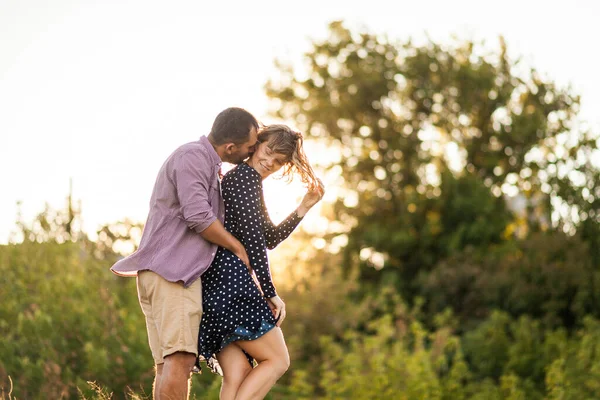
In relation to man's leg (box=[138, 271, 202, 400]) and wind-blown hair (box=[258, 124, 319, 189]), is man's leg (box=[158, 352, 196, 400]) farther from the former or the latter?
wind-blown hair (box=[258, 124, 319, 189])

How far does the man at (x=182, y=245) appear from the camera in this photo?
4.26 meters

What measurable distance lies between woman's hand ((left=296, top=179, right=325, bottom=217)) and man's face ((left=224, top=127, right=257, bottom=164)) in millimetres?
409

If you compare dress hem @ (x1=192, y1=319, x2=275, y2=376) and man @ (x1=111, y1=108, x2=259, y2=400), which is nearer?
man @ (x1=111, y1=108, x2=259, y2=400)

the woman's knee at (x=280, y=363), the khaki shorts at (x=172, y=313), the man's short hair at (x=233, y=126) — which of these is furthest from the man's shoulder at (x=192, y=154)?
the woman's knee at (x=280, y=363)

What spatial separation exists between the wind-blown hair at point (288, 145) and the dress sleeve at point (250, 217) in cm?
21

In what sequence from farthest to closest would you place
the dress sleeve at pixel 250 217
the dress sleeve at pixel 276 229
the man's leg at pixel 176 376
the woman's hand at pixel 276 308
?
the dress sleeve at pixel 276 229
the woman's hand at pixel 276 308
the dress sleeve at pixel 250 217
the man's leg at pixel 176 376

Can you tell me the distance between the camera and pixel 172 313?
14.0 ft

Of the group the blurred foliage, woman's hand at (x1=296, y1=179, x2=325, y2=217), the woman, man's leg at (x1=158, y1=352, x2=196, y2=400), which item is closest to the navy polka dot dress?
the woman

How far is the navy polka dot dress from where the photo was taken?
439 cm

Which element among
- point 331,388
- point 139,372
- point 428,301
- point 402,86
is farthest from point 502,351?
point 402,86

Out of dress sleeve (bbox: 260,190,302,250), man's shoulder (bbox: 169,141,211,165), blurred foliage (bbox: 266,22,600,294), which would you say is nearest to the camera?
man's shoulder (bbox: 169,141,211,165)

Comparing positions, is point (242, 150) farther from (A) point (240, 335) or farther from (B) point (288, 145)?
(A) point (240, 335)

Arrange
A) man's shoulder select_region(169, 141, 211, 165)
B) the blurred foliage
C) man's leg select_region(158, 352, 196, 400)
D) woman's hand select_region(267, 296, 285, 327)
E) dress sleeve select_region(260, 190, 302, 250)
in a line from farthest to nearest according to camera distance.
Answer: the blurred foliage < dress sleeve select_region(260, 190, 302, 250) < woman's hand select_region(267, 296, 285, 327) < man's shoulder select_region(169, 141, 211, 165) < man's leg select_region(158, 352, 196, 400)

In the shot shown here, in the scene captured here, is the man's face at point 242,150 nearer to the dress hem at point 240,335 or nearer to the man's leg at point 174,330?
the man's leg at point 174,330
